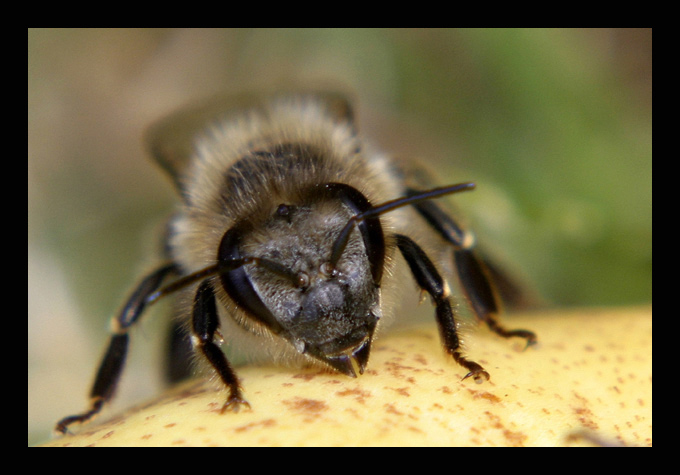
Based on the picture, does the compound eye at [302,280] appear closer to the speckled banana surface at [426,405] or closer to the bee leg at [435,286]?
the speckled banana surface at [426,405]

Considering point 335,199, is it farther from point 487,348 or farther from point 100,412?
point 100,412

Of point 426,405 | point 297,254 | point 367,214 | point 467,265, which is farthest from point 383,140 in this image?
point 426,405

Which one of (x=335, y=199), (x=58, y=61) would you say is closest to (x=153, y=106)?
(x=58, y=61)

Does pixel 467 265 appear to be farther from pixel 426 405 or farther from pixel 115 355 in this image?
pixel 115 355

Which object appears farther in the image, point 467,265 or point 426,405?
point 467,265

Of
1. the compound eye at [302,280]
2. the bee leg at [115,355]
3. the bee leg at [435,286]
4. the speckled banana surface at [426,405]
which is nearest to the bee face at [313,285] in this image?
the compound eye at [302,280]
